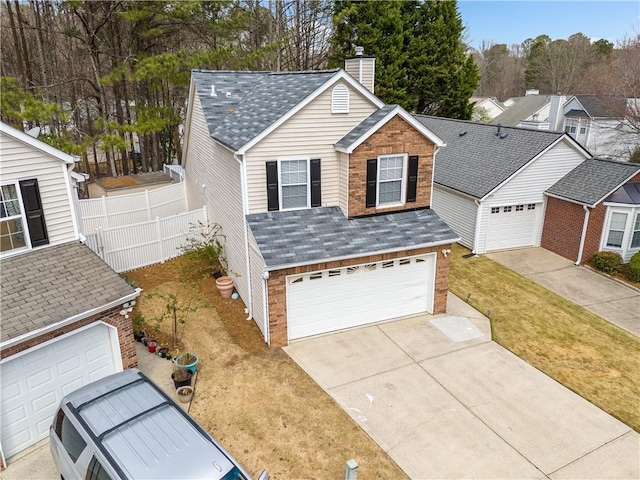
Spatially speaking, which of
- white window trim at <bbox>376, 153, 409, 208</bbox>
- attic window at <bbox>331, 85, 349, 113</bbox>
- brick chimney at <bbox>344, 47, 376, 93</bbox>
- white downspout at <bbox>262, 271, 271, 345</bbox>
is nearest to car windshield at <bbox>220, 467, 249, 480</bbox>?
white downspout at <bbox>262, 271, 271, 345</bbox>

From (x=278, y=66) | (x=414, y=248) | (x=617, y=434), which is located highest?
(x=278, y=66)

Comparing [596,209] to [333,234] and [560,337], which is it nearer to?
[560,337]

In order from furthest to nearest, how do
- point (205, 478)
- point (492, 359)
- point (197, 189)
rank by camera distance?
point (197, 189) < point (492, 359) < point (205, 478)

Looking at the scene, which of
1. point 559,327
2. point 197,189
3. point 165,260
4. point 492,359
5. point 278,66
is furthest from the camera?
point 278,66

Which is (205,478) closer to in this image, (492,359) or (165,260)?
(492,359)

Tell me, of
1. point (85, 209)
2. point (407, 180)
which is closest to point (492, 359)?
point (407, 180)

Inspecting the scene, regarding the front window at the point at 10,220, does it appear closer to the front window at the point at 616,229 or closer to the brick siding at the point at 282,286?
the brick siding at the point at 282,286

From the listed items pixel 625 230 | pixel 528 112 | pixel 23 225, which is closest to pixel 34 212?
pixel 23 225
